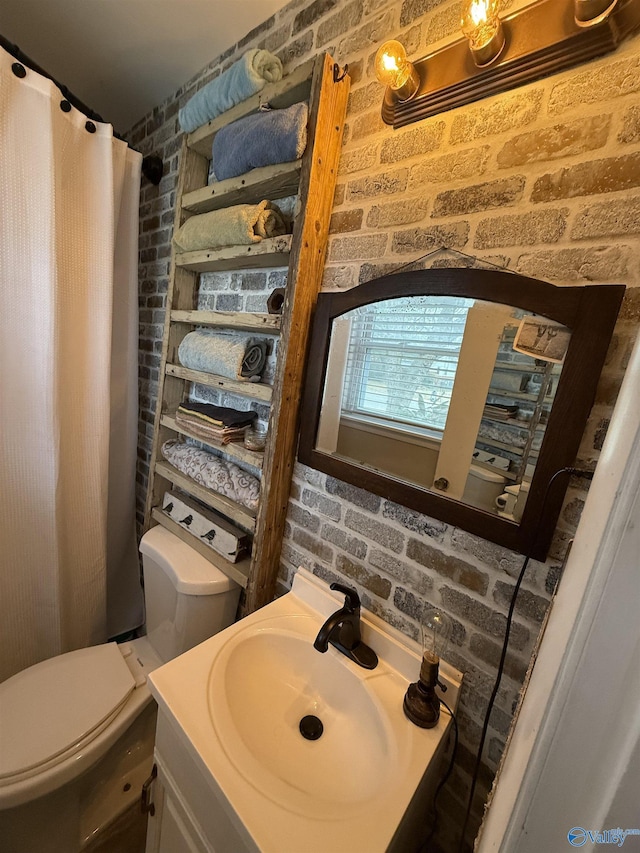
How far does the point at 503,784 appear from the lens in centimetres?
34

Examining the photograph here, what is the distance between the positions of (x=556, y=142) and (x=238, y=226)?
823 mm

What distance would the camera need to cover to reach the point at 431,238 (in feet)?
2.60

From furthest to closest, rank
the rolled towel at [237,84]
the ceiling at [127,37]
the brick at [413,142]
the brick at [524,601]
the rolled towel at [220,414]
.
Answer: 1. the rolled towel at [220,414]
2. the ceiling at [127,37]
3. the rolled towel at [237,84]
4. the brick at [413,142]
5. the brick at [524,601]

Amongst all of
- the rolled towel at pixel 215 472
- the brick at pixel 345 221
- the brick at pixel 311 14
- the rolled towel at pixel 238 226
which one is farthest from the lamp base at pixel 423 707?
the brick at pixel 311 14

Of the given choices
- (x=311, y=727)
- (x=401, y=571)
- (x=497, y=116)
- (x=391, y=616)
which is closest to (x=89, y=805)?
(x=311, y=727)

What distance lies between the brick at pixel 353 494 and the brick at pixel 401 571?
4.8 inches

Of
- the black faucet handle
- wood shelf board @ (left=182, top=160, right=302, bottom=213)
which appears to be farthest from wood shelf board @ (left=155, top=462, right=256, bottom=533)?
wood shelf board @ (left=182, top=160, right=302, bottom=213)

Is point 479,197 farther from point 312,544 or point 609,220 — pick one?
point 312,544

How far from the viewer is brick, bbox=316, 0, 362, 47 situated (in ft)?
2.97

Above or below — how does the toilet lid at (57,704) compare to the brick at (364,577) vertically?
below

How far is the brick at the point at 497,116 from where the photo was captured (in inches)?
26.1

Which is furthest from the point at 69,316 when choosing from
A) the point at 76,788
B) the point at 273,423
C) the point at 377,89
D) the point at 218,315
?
the point at 76,788

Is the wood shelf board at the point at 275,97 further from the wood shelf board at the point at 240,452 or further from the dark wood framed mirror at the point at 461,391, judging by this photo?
the wood shelf board at the point at 240,452

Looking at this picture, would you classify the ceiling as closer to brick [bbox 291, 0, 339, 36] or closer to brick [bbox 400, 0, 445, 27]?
brick [bbox 291, 0, 339, 36]
